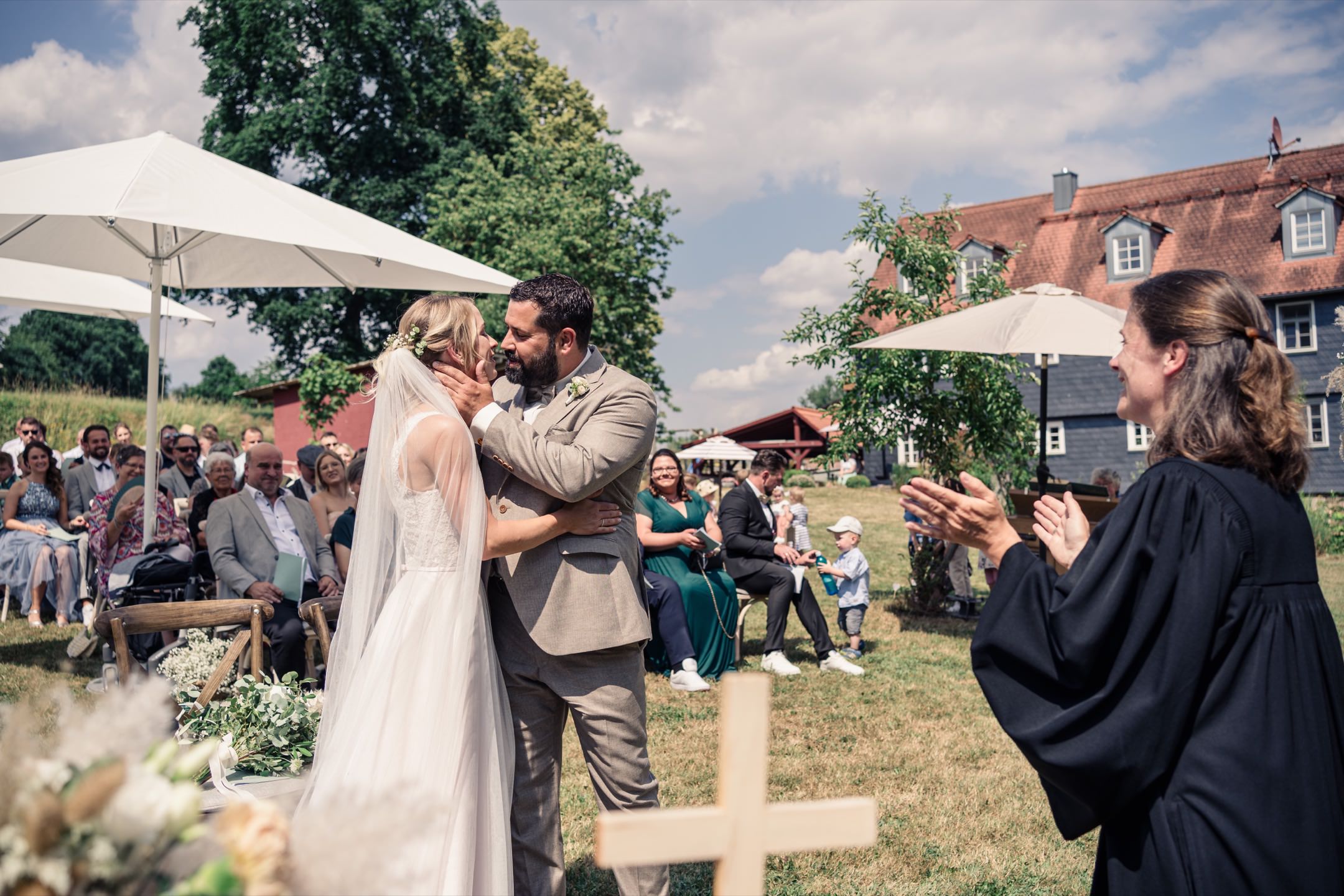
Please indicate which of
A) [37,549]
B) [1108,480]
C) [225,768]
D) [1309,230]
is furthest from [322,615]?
[1309,230]

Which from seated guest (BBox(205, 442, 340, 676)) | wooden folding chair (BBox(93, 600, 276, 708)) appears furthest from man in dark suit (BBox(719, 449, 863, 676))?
wooden folding chair (BBox(93, 600, 276, 708))

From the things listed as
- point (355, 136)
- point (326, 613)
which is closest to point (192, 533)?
point (326, 613)

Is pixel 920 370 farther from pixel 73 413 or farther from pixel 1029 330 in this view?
pixel 73 413

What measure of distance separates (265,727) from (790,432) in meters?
46.0

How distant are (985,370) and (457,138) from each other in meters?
22.5

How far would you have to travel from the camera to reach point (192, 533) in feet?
26.3

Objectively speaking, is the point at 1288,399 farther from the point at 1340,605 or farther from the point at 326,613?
the point at 1340,605

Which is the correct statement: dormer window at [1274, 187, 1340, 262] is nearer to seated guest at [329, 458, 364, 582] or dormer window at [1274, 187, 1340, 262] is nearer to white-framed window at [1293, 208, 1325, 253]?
white-framed window at [1293, 208, 1325, 253]

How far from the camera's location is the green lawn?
4500 mm

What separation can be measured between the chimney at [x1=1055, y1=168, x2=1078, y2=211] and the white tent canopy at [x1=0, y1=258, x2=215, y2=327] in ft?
102

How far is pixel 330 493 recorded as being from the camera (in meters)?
8.79

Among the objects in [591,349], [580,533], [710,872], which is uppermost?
[591,349]

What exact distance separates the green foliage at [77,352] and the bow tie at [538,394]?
6129cm

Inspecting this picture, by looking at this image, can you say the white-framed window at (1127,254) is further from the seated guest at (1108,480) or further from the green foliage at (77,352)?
the green foliage at (77,352)
